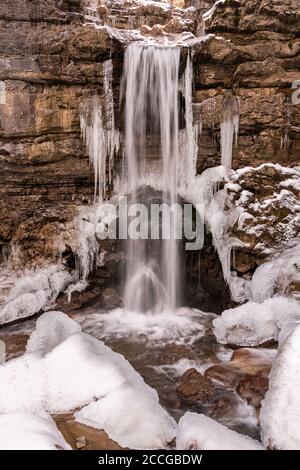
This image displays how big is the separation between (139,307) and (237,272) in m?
2.33

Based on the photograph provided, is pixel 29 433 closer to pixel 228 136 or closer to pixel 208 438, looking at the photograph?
pixel 208 438

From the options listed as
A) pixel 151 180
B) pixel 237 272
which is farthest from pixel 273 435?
pixel 151 180

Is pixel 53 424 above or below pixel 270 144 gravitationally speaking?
below

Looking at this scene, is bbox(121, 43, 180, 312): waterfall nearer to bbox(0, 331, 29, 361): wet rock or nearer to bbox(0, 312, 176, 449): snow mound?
bbox(0, 331, 29, 361): wet rock

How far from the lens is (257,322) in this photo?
620 centimetres

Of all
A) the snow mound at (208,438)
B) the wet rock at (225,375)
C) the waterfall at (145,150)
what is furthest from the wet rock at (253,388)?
the waterfall at (145,150)

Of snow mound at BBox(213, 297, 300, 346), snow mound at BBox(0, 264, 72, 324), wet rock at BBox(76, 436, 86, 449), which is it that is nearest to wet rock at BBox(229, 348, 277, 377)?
snow mound at BBox(213, 297, 300, 346)

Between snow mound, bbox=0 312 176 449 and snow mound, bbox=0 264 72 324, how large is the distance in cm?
276

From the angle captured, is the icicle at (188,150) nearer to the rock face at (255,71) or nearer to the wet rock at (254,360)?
the rock face at (255,71)

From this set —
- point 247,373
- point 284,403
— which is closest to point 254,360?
point 247,373

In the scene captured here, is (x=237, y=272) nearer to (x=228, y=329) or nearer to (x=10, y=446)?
(x=228, y=329)

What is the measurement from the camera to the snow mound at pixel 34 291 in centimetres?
761

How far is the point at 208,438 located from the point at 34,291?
5773 millimetres

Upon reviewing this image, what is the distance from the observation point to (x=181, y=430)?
3.52 meters
